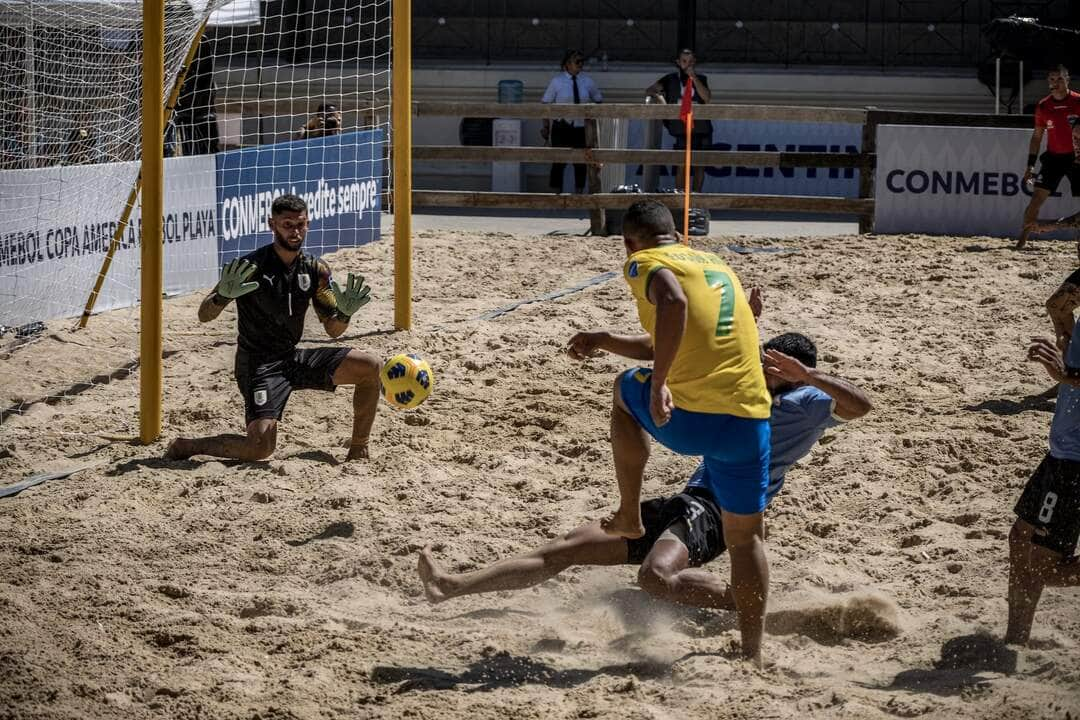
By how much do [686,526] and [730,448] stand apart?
26.8 inches

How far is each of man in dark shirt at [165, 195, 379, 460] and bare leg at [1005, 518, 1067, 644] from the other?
3608mm

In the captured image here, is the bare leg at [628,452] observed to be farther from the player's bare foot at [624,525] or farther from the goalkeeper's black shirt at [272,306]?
the goalkeeper's black shirt at [272,306]

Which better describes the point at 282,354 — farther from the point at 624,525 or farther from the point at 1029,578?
the point at 1029,578

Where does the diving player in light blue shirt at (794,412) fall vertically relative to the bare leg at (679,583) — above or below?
above

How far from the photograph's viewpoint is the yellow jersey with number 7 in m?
4.79

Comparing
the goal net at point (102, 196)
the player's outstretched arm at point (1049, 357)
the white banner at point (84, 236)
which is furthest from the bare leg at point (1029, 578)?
the white banner at point (84, 236)

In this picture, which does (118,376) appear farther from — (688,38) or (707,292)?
(688,38)

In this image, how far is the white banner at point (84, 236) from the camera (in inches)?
419

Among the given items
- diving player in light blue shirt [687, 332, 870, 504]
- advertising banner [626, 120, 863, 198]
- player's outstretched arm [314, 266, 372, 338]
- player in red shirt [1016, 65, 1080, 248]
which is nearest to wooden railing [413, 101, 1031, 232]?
player in red shirt [1016, 65, 1080, 248]

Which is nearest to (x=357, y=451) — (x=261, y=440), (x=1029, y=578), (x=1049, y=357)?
(x=261, y=440)

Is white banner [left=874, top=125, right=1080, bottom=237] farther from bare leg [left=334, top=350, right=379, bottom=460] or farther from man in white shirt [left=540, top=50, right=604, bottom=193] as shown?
bare leg [left=334, top=350, right=379, bottom=460]

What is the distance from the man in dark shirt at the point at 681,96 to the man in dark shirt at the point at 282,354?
31.3 ft

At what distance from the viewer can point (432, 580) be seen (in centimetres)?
529

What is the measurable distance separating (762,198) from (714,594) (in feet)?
35.9
